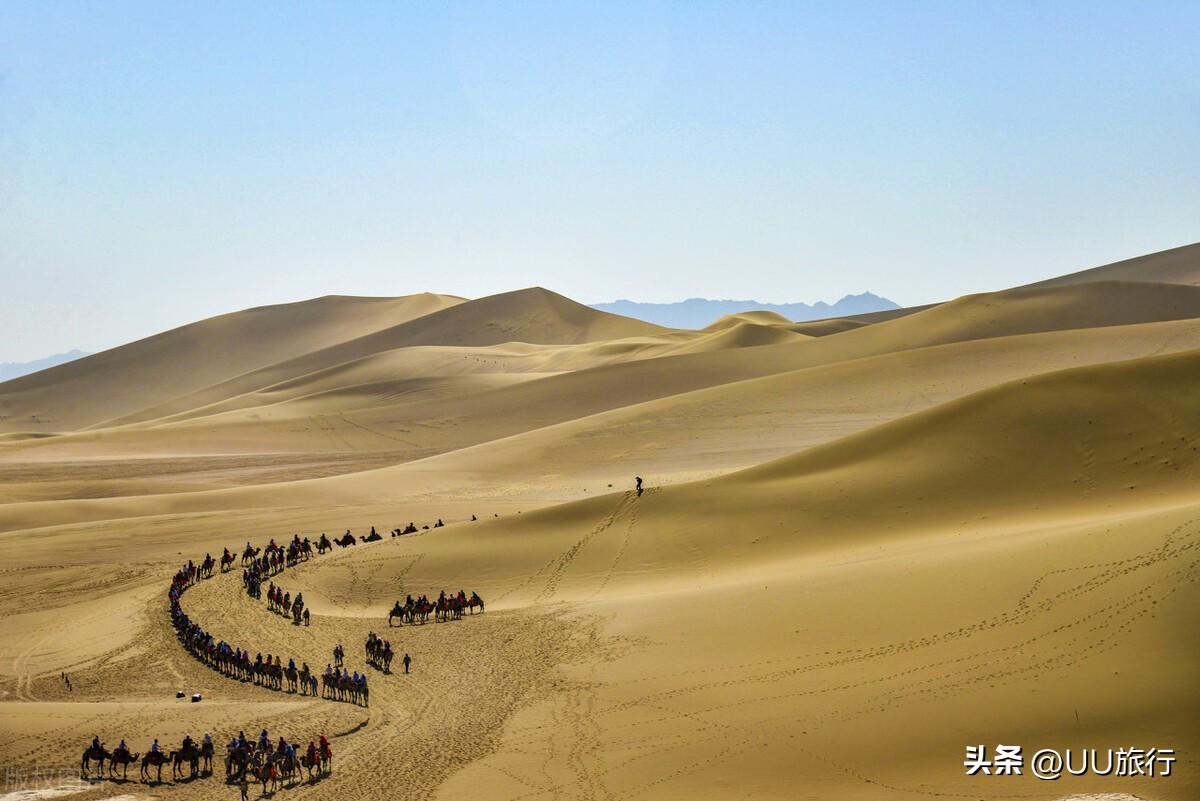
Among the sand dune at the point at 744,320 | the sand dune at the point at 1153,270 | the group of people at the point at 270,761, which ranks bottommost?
the group of people at the point at 270,761

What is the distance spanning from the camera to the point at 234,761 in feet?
48.7

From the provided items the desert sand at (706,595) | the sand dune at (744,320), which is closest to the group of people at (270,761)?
the desert sand at (706,595)

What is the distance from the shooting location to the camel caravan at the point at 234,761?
14.7 metres

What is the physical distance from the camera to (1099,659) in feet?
48.1

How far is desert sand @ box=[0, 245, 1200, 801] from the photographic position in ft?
Result: 46.6

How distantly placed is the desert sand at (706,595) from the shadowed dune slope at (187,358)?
290 feet

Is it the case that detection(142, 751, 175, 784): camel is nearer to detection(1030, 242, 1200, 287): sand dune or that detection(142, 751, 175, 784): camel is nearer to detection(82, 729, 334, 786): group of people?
detection(82, 729, 334, 786): group of people

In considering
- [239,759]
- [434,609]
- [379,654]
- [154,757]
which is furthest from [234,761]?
[434,609]

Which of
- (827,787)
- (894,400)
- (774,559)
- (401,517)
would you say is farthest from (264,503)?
(827,787)

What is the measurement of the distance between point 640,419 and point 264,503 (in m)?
19.4

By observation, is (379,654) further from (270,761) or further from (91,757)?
(91,757)

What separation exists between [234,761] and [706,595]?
33.7 ft

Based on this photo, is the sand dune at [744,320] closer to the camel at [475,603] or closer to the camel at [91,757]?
the camel at [475,603]

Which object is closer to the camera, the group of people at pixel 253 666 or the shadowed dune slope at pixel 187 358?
the group of people at pixel 253 666
